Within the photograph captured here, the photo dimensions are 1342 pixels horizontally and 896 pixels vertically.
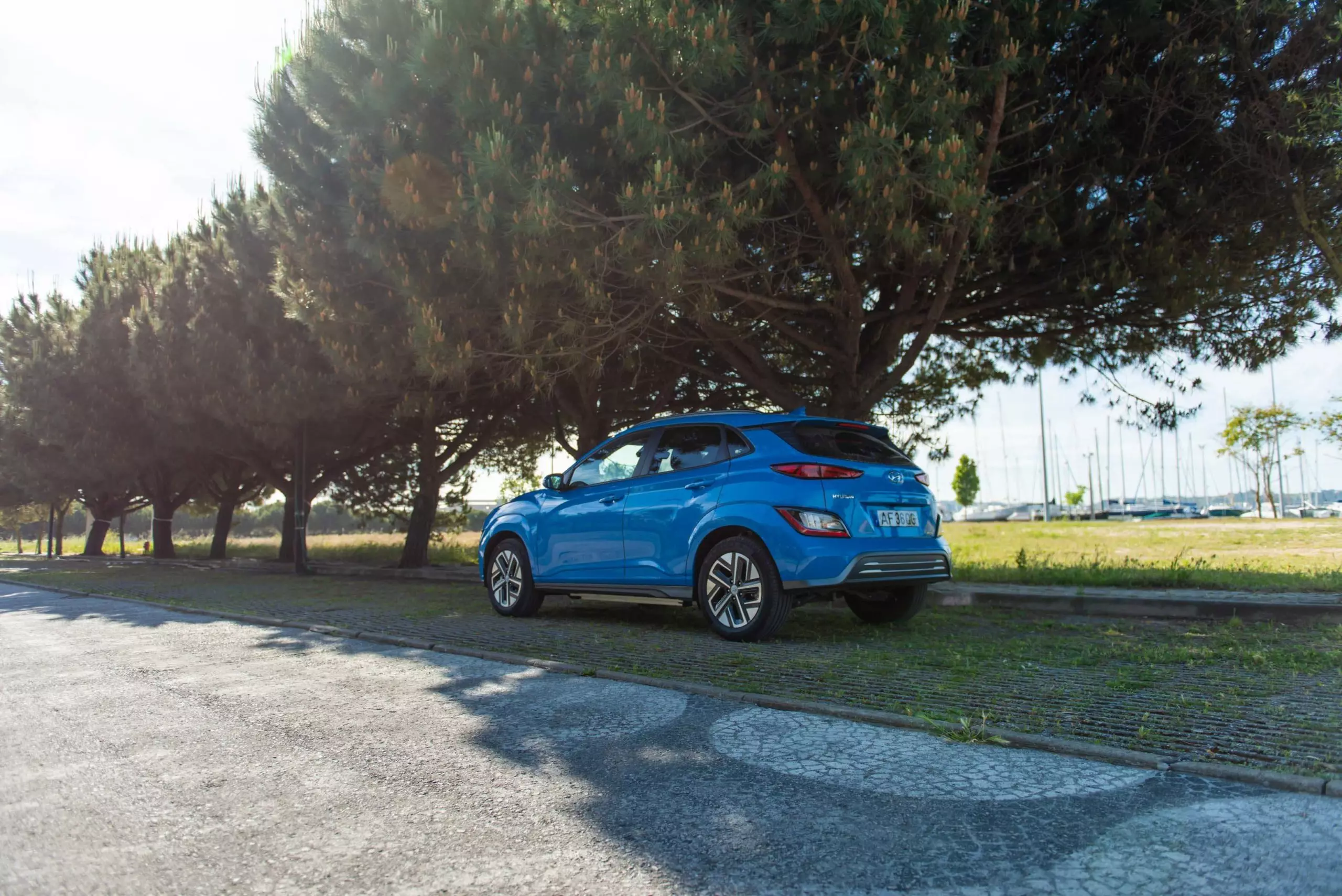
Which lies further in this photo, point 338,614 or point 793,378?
point 793,378

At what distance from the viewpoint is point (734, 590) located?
24.3ft

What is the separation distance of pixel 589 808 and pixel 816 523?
3997 millimetres

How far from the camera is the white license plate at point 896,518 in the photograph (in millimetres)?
7334

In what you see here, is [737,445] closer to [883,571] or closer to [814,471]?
[814,471]

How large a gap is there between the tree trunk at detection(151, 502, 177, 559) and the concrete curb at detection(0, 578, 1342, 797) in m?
29.2

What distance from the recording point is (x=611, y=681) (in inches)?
231

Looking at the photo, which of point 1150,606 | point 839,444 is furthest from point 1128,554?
point 839,444

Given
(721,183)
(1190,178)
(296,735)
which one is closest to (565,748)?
(296,735)

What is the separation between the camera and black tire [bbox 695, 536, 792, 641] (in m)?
7.18

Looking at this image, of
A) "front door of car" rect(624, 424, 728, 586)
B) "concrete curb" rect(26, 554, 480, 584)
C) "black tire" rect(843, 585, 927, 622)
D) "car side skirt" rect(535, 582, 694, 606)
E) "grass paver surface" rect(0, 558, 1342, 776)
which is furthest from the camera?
"concrete curb" rect(26, 554, 480, 584)

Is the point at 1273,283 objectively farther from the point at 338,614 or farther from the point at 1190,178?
the point at 338,614

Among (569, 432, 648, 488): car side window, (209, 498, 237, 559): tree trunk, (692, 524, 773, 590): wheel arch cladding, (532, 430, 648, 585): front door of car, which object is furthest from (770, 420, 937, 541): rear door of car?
(209, 498, 237, 559): tree trunk

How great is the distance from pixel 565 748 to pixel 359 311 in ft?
31.3

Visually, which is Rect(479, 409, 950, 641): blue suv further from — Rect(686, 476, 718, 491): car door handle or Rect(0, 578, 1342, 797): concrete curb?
Rect(0, 578, 1342, 797): concrete curb
